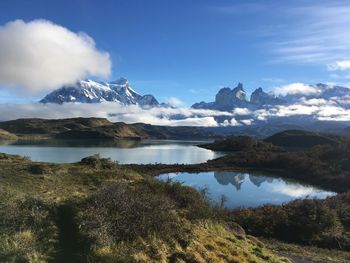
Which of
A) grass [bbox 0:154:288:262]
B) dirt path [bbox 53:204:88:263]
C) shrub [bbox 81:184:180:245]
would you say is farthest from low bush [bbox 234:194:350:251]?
Result: dirt path [bbox 53:204:88:263]

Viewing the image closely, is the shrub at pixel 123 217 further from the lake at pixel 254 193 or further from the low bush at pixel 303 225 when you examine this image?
the lake at pixel 254 193

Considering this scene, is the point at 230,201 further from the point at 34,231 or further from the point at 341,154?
the point at 341,154

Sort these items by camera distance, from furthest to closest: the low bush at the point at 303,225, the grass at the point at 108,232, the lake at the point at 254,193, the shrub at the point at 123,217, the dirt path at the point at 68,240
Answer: the lake at the point at 254,193 → the low bush at the point at 303,225 → the shrub at the point at 123,217 → the grass at the point at 108,232 → the dirt path at the point at 68,240

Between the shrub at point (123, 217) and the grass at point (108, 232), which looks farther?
the shrub at point (123, 217)

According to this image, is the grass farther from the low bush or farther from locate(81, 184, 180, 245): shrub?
the low bush

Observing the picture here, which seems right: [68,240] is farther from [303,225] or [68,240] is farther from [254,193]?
[254,193]

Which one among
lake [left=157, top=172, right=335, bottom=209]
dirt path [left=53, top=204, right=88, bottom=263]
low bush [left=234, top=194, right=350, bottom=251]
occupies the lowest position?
lake [left=157, top=172, right=335, bottom=209]

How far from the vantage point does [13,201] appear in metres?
20.8

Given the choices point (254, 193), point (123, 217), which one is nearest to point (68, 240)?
point (123, 217)

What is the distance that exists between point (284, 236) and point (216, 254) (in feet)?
71.5

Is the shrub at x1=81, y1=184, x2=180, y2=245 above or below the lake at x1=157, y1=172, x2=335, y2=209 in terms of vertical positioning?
above

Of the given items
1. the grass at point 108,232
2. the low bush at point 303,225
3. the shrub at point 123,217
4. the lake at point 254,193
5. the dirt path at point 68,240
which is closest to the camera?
the dirt path at point 68,240

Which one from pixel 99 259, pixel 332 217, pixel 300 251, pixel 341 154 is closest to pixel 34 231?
pixel 99 259

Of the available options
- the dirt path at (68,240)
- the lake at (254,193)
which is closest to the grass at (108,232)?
the dirt path at (68,240)
